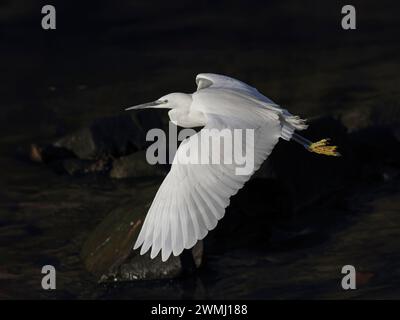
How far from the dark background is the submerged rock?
0.10 metres

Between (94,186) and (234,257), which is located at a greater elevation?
(94,186)

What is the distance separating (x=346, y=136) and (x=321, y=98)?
2203mm

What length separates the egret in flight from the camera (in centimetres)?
678

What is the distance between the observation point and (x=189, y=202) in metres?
6.95

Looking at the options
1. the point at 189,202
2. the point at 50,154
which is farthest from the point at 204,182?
the point at 50,154

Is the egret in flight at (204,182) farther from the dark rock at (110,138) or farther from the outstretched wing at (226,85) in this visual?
the dark rock at (110,138)

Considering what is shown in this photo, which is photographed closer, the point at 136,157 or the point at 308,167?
the point at 308,167

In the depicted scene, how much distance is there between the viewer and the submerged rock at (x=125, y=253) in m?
8.84

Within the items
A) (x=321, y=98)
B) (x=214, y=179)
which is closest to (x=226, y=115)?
(x=214, y=179)

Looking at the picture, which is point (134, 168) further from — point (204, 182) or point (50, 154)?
point (204, 182)

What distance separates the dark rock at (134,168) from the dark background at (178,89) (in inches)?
6.1

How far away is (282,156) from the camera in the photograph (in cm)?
1009
